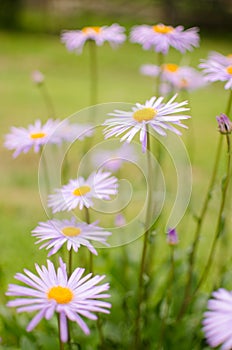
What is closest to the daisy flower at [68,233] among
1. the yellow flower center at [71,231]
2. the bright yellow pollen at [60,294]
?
the yellow flower center at [71,231]

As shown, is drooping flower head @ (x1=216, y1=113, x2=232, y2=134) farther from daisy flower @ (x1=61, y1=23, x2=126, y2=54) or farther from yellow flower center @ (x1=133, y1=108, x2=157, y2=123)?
daisy flower @ (x1=61, y1=23, x2=126, y2=54)

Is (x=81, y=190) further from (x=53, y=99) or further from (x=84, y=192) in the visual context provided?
(x=53, y=99)

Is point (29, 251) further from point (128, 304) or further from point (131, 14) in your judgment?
point (131, 14)

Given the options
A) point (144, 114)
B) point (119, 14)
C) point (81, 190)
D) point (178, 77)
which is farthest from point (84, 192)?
point (119, 14)

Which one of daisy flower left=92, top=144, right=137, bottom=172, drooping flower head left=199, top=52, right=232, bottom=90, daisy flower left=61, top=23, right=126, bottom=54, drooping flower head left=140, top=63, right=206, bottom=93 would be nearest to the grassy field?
drooping flower head left=140, top=63, right=206, bottom=93

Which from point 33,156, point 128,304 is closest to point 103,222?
point 33,156

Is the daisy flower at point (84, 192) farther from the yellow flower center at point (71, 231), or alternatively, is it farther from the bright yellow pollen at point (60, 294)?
the bright yellow pollen at point (60, 294)
